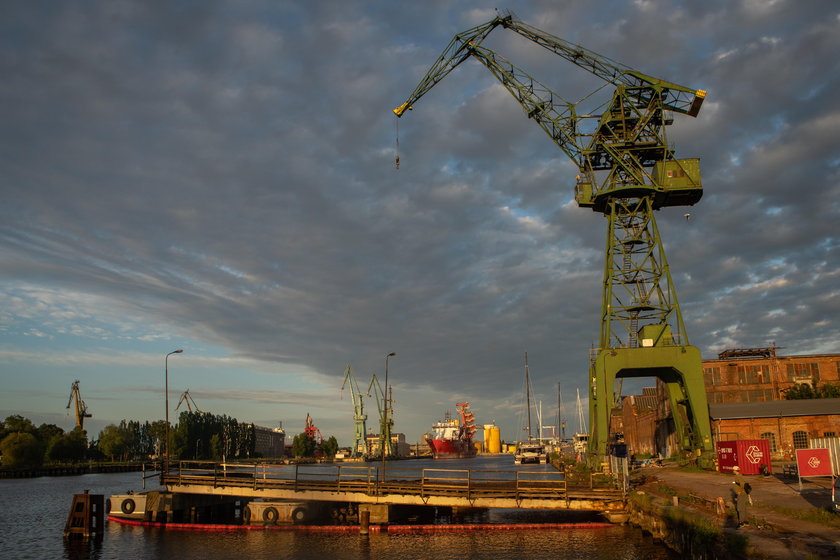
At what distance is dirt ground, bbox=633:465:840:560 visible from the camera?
54.6 ft

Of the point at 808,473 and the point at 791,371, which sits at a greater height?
the point at 791,371

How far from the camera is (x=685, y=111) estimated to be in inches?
1924

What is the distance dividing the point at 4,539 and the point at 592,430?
4041cm

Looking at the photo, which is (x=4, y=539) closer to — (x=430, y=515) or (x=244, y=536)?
(x=244, y=536)

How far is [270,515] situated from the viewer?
40.4 meters

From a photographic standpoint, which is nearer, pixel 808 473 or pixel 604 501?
pixel 808 473

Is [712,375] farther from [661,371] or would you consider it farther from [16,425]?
[16,425]

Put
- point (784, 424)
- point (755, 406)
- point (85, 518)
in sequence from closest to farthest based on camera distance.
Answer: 1. point (85, 518)
2. point (784, 424)
3. point (755, 406)

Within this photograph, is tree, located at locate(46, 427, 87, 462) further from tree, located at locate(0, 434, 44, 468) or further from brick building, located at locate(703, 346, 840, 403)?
brick building, located at locate(703, 346, 840, 403)

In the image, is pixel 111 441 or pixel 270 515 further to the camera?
pixel 111 441

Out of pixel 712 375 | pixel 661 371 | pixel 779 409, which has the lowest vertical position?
pixel 779 409

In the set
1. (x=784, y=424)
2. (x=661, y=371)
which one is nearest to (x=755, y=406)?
(x=784, y=424)

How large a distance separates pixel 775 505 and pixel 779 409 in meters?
45.2

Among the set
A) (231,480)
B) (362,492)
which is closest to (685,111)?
(362,492)
